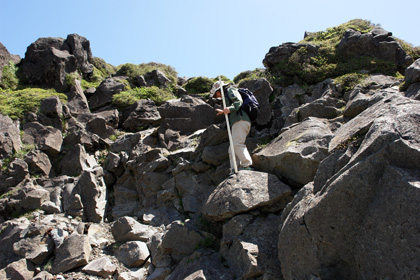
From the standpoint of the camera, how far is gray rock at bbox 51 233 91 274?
1040 cm

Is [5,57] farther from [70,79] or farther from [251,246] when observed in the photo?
[251,246]

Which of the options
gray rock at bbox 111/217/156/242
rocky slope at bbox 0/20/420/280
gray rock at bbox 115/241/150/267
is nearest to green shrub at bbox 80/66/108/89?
rocky slope at bbox 0/20/420/280

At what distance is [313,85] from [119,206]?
11968 mm

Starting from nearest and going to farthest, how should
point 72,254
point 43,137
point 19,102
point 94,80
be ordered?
point 72,254 < point 43,137 < point 19,102 < point 94,80

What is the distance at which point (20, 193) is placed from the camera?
13.6m

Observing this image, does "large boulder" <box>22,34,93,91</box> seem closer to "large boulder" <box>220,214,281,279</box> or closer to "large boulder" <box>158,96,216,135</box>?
"large boulder" <box>158,96,216,135</box>

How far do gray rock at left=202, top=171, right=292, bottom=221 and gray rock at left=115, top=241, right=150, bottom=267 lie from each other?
9.61ft

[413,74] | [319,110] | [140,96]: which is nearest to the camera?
[413,74]

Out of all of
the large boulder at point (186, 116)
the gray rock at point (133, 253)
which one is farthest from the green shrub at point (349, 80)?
the gray rock at point (133, 253)

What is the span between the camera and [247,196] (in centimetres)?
915

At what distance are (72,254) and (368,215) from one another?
9.58 m

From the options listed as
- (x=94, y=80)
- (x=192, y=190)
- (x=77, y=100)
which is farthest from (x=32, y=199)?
(x=94, y=80)

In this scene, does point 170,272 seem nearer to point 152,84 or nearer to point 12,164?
point 12,164

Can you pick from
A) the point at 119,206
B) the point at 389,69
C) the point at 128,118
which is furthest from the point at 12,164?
the point at 389,69
